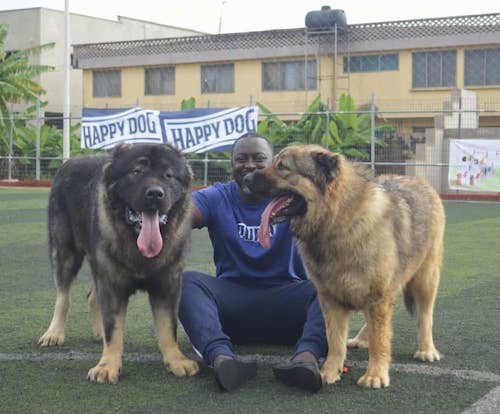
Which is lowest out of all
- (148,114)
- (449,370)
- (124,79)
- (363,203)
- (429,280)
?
(449,370)

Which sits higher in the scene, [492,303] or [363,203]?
[363,203]

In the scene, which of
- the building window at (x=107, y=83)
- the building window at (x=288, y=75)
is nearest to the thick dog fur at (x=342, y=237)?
the building window at (x=288, y=75)

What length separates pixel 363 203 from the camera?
4.81 metres

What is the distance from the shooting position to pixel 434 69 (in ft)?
110

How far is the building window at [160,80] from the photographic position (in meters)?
40.0

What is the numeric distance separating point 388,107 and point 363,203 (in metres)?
30.5

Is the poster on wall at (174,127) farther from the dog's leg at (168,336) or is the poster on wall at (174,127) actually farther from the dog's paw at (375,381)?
the dog's paw at (375,381)

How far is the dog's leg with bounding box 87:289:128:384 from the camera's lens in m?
4.78

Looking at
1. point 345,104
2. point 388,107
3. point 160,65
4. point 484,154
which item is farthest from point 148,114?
point 160,65

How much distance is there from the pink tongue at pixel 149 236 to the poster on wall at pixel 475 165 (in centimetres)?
1639

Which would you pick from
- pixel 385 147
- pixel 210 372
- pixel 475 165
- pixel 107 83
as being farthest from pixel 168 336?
pixel 107 83

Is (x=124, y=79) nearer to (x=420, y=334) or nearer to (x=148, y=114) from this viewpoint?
(x=148, y=114)

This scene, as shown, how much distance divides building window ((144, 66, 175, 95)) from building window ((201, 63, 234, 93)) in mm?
1971

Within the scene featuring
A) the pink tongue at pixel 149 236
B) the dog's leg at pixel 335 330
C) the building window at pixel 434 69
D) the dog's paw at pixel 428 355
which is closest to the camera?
the pink tongue at pixel 149 236
